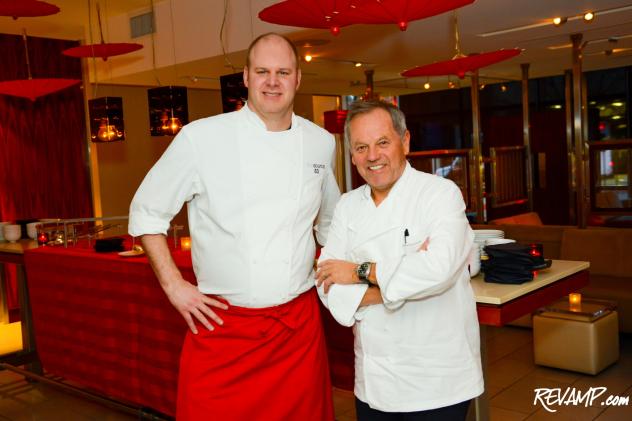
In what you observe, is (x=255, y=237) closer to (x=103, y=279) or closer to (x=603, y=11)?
(x=103, y=279)

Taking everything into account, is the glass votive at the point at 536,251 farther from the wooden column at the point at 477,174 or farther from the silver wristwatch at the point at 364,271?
the wooden column at the point at 477,174

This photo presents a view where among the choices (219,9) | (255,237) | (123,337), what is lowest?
(123,337)

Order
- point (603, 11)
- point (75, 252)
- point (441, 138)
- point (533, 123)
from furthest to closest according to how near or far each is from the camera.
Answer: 1. point (441, 138)
2. point (533, 123)
3. point (603, 11)
4. point (75, 252)

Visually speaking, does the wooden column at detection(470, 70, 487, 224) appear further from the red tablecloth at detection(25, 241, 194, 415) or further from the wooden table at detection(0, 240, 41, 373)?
the wooden table at detection(0, 240, 41, 373)

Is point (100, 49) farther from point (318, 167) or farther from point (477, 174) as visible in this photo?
point (477, 174)

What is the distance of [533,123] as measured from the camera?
418 inches

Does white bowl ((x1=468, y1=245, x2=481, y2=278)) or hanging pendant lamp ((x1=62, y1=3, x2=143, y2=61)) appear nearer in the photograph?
white bowl ((x1=468, y1=245, x2=481, y2=278))


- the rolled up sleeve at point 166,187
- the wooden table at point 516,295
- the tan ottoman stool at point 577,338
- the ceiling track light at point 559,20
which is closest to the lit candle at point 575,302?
the tan ottoman stool at point 577,338

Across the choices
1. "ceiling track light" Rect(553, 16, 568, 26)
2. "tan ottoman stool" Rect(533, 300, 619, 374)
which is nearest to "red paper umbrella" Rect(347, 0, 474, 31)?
"tan ottoman stool" Rect(533, 300, 619, 374)

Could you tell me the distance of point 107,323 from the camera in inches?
145

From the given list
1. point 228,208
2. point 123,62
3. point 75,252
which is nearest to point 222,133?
point 228,208

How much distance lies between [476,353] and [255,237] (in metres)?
0.74

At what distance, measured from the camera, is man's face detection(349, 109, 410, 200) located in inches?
73.9

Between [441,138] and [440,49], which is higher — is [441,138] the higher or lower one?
the lower one
